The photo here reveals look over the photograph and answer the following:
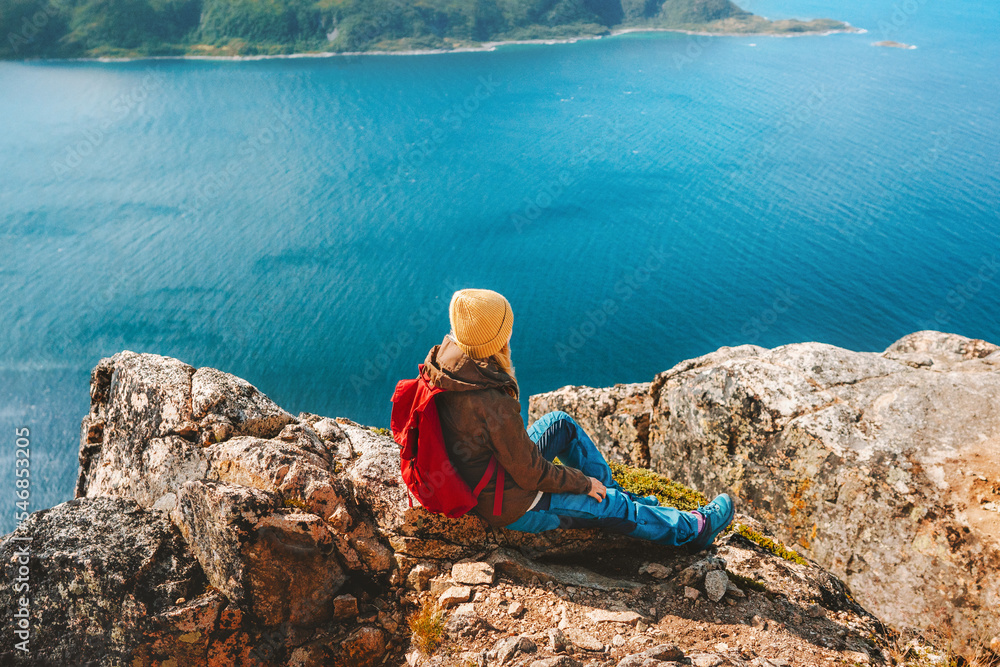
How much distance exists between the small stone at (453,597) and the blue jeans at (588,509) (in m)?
0.81

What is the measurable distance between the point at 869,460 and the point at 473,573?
17.9ft

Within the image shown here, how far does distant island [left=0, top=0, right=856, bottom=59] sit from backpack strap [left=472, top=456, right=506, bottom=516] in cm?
16084

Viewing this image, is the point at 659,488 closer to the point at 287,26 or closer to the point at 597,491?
the point at 597,491

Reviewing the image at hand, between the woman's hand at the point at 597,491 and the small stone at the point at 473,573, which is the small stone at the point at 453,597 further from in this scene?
the woman's hand at the point at 597,491

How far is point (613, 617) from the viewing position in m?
5.73

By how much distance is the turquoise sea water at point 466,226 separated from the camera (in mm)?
47094

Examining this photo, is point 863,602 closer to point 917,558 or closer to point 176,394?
point 917,558

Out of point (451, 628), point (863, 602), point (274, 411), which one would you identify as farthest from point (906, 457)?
point (274, 411)

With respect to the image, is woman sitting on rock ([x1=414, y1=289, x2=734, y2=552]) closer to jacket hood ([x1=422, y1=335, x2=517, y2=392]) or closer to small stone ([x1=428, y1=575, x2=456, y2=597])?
jacket hood ([x1=422, y1=335, x2=517, y2=392])

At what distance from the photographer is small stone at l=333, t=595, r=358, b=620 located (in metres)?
5.66

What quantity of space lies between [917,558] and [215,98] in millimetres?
120575

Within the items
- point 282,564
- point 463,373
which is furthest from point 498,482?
point 282,564

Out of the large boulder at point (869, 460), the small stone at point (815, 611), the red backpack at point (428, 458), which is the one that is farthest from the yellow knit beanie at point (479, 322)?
the large boulder at point (869, 460)

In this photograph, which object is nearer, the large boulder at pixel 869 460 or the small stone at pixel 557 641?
the small stone at pixel 557 641
